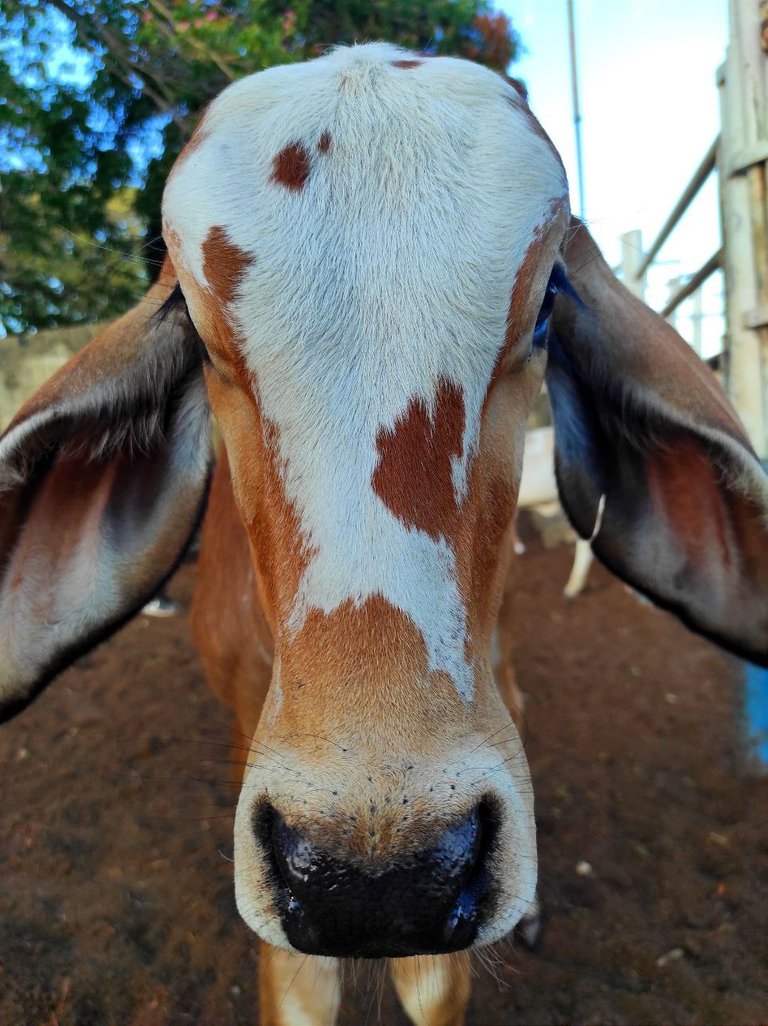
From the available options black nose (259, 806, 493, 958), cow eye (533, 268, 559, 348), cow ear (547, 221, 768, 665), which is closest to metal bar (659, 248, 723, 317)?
cow ear (547, 221, 768, 665)

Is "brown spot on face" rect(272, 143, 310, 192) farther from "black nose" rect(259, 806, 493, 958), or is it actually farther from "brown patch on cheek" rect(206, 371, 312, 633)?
"black nose" rect(259, 806, 493, 958)

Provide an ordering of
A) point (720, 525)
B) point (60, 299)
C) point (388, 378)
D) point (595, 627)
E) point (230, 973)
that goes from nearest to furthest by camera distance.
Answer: point (388, 378) → point (720, 525) → point (230, 973) → point (595, 627) → point (60, 299)

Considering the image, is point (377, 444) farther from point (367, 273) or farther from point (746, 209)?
point (746, 209)

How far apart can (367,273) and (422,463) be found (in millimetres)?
343

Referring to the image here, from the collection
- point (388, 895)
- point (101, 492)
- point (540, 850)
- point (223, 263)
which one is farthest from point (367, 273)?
point (540, 850)

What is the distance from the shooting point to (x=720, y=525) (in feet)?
7.75

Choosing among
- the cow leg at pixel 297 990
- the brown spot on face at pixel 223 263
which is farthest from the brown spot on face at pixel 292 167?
the cow leg at pixel 297 990

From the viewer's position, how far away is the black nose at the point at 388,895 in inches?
43.3

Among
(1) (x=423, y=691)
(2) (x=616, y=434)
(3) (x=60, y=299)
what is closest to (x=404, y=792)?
(1) (x=423, y=691)

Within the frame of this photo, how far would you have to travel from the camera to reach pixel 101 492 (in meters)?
2.32

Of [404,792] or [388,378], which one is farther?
[388,378]

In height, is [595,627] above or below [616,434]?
below

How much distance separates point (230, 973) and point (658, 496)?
2.16m

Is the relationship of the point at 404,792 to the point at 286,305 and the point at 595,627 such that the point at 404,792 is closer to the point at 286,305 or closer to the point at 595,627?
the point at 286,305
